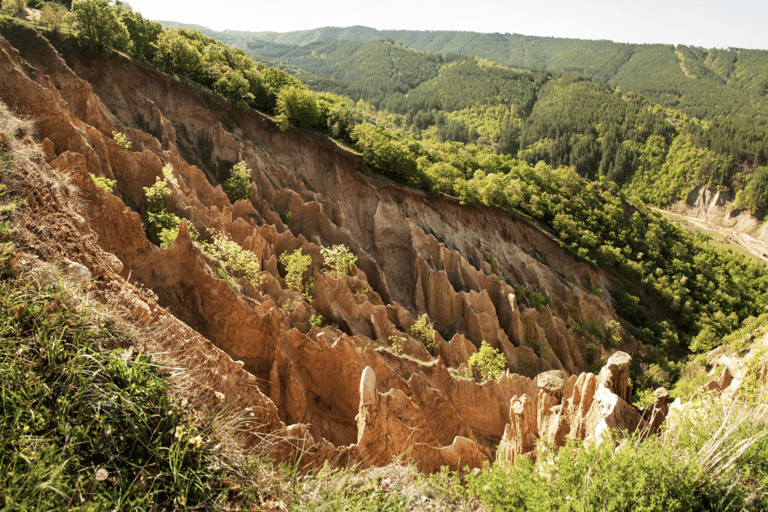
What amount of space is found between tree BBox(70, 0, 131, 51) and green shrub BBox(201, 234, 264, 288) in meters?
24.9

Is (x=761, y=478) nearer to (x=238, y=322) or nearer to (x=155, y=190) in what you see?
(x=238, y=322)

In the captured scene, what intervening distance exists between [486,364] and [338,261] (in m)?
12.9

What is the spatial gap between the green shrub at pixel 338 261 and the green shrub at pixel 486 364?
11.1 meters

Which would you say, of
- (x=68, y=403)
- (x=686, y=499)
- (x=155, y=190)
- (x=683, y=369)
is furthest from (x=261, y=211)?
(x=683, y=369)

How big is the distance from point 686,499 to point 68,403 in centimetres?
1291

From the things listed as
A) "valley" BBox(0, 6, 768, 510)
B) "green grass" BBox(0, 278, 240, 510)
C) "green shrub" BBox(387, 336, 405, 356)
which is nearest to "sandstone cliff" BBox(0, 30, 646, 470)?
"valley" BBox(0, 6, 768, 510)

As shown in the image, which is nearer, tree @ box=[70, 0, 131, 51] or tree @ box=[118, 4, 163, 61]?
tree @ box=[70, 0, 131, 51]

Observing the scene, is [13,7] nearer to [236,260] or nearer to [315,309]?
[236,260]

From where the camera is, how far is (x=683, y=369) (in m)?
45.9

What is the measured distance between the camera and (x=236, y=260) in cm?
2283

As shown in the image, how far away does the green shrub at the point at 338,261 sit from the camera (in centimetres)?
3023

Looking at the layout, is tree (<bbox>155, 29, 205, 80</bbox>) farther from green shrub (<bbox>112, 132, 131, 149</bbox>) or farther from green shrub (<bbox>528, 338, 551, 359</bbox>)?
green shrub (<bbox>528, 338, 551, 359</bbox>)

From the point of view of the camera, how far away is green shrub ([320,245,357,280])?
30.2 metres

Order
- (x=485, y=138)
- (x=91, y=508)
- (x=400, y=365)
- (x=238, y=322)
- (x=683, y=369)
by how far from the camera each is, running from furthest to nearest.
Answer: (x=485, y=138) < (x=683, y=369) < (x=400, y=365) < (x=238, y=322) < (x=91, y=508)
